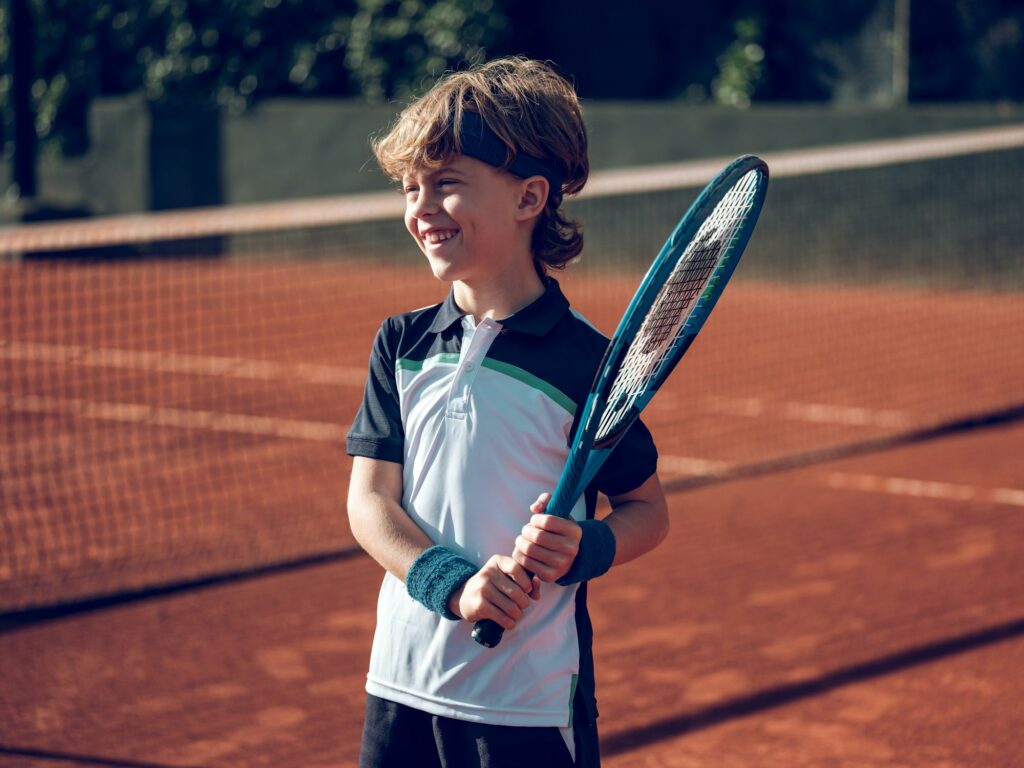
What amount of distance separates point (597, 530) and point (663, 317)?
37cm

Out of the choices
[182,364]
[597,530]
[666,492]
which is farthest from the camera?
[182,364]

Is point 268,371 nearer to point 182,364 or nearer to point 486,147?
point 182,364

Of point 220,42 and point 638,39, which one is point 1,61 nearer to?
point 220,42

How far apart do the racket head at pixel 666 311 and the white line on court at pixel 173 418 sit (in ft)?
18.9

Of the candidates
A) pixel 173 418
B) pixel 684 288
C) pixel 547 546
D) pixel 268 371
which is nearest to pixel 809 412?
pixel 173 418

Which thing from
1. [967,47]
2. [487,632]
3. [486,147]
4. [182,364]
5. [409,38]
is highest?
[486,147]

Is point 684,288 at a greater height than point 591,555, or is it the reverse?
point 684,288

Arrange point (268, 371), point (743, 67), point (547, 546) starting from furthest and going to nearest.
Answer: point (743, 67) → point (268, 371) → point (547, 546)

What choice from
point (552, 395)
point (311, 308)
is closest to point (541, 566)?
point (552, 395)

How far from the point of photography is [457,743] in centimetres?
212

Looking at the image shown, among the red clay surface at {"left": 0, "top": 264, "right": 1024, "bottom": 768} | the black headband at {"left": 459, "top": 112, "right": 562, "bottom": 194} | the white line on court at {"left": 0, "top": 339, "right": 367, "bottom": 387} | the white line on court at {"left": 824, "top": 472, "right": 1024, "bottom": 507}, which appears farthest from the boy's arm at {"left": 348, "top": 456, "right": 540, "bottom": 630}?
the white line on court at {"left": 0, "top": 339, "right": 367, "bottom": 387}

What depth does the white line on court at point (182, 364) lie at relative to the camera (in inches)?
396

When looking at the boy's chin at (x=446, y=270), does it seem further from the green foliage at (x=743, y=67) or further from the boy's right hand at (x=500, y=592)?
the green foliage at (x=743, y=67)

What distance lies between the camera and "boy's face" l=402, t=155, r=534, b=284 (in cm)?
211
